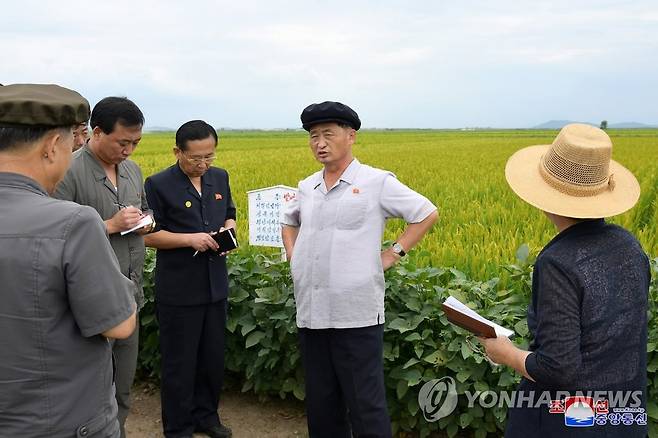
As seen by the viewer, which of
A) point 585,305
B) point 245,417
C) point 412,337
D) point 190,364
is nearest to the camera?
point 585,305

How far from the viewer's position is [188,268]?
10.7 feet

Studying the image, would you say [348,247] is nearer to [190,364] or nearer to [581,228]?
[581,228]

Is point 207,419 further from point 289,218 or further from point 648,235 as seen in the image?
point 648,235

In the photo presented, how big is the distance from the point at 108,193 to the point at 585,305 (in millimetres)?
2191

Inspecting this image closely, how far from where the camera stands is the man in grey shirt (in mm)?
2766

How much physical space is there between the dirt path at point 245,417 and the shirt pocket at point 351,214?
5.20 ft

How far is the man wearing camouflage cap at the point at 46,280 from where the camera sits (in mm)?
1500

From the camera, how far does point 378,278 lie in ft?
9.05

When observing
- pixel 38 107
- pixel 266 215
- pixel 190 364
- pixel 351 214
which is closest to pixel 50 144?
pixel 38 107

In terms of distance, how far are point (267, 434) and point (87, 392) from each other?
218 centimetres

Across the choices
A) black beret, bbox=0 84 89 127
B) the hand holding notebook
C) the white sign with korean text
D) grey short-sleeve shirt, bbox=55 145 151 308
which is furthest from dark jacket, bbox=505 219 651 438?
the white sign with korean text

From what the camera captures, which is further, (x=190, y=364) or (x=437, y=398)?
(x=190, y=364)

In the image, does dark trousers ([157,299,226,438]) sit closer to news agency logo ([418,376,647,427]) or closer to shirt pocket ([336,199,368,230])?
shirt pocket ([336,199,368,230])

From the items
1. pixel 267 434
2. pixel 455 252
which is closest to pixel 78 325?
pixel 267 434
